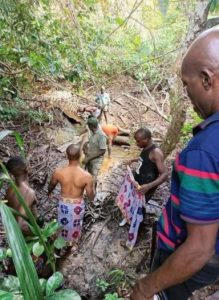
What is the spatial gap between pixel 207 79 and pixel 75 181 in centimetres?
276

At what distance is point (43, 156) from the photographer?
21.6 feet

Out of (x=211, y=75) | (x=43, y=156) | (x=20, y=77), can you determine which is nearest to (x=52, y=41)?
(x=20, y=77)

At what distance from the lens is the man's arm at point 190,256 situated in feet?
3.71

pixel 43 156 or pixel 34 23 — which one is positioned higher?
pixel 34 23

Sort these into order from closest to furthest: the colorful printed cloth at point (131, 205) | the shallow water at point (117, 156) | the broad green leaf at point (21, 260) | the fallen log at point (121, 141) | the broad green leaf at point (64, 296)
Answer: the broad green leaf at point (21, 260) < the broad green leaf at point (64, 296) < the colorful printed cloth at point (131, 205) < the shallow water at point (117, 156) < the fallen log at point (121, 141)

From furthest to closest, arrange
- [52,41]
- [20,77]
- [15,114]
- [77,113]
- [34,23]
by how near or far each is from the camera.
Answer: [77,113] → [15,114] → [20,77] → [52,41] → [34,23]

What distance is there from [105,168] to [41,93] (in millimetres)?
3902

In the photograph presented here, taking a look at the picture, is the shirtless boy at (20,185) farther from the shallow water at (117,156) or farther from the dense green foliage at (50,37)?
the shallow water at (117,156)

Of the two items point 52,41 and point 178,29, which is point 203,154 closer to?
point 52,41

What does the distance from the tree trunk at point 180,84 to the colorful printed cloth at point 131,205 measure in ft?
5.20

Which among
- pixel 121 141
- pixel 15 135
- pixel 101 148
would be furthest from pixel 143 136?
pixel 121 141

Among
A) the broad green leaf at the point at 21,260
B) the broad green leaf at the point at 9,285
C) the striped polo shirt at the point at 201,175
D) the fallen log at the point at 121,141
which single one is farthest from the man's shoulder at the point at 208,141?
the fallen log at the point at 121,141

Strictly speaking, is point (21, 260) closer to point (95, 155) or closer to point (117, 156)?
point (95, 155)

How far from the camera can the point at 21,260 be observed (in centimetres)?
102
